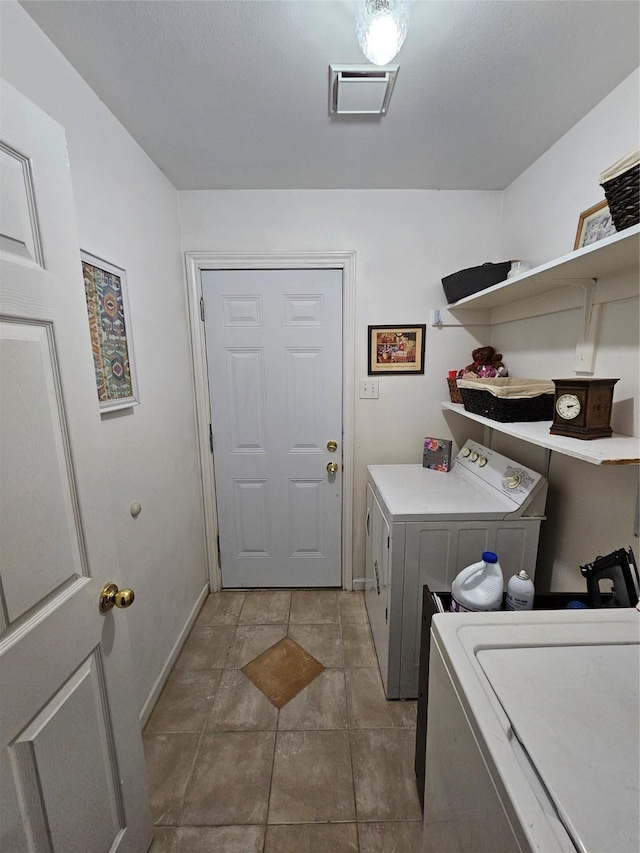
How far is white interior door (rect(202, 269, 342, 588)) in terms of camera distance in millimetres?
1938

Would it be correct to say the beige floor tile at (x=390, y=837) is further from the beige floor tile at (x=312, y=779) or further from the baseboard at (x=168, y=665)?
the baseboard at (x=168, y=665)

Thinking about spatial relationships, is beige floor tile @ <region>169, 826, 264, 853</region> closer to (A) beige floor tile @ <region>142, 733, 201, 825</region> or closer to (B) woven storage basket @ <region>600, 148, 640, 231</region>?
(A) beige floor tile @ <region>142, 733, 201, 825</region>

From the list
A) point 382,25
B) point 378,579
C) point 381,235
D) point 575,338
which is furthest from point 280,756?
point 381,235

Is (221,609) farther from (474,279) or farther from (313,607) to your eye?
(474,279)

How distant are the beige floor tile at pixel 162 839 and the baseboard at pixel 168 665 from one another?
14.5 inches

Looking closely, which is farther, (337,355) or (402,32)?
(337,355)

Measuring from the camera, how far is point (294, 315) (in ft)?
6.40

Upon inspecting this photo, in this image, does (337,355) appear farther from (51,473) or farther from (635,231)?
(51,473)

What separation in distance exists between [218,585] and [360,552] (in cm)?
97

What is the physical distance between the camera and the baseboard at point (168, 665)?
1434 millimetres

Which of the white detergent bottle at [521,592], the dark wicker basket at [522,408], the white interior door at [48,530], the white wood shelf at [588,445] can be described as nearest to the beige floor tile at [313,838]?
the white interior door at [48,530]

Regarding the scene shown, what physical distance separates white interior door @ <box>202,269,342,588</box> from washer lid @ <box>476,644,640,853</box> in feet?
4.85

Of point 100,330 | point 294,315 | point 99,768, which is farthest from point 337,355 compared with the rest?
point 99,768

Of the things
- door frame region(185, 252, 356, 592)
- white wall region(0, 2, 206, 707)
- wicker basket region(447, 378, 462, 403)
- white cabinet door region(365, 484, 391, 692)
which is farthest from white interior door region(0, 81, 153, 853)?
wicker basket region(447, 378, 462, 403)
